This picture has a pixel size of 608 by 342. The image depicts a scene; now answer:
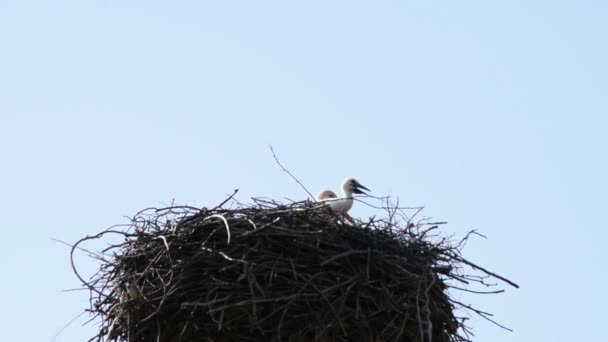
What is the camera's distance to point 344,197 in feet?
38.5

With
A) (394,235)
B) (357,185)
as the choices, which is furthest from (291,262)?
(357,185)

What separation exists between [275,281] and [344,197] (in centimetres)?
305

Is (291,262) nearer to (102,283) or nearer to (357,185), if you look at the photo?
(102,283)

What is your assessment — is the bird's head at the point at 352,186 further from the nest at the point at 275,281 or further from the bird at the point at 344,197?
the nest at the point at 275,281

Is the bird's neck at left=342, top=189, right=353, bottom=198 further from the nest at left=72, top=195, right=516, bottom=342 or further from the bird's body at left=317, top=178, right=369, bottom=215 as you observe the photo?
the nest at left=72, top=195, right=516, bottom=342

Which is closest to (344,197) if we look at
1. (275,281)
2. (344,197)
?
(344,197)

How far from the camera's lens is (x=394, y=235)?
9.37m

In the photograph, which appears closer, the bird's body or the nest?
the nest

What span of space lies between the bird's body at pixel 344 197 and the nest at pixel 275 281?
114cm

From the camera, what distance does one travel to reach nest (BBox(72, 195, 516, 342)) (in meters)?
8.66

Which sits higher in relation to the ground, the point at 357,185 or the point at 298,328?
the point at 357,185

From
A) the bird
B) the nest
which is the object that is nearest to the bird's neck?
the bird

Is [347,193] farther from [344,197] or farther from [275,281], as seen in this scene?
[275,281]

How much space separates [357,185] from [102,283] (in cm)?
363
